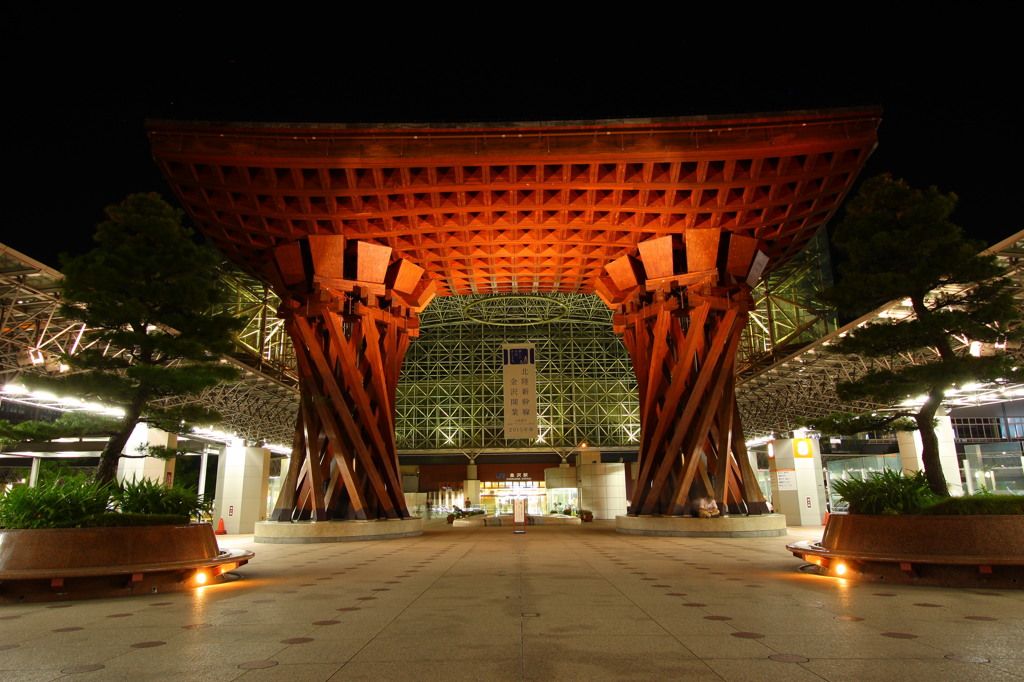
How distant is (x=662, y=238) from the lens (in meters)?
18.8

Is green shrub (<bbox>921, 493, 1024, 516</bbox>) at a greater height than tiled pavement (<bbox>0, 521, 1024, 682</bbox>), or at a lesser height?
greater

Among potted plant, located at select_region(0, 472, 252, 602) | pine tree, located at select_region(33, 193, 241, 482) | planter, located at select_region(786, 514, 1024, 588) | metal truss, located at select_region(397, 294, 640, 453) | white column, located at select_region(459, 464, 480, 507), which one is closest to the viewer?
planter, located at select_region(786, 514, 1024, 588)

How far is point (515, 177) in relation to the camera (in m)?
16.8

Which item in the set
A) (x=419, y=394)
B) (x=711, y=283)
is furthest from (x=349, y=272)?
(x=419, y=394)

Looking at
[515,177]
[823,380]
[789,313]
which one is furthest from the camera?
[789,313]

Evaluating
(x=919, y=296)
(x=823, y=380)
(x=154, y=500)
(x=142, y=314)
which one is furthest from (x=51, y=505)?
(x=823, y=380)

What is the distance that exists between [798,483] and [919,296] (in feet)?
54.8

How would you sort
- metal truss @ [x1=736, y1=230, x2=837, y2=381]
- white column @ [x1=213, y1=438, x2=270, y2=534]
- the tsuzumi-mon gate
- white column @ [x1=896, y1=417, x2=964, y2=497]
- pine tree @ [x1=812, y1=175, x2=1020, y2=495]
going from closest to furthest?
pine tree @ [x1=812, y1=175, x2=1020, y2=495] → the tsuzumi-mon gate → white column @ [x1=896, y1=417, x2=964, y2=497] → white column @ [x1=213, y1=438, x2=270, y2=534] → metal truss @ [x1=736, y1=230, x2=837, y2=381]

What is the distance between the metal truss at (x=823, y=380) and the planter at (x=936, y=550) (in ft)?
21.7

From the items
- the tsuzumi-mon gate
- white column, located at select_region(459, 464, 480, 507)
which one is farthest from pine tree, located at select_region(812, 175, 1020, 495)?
white column, located at select_region(459, 464, 480, 507)

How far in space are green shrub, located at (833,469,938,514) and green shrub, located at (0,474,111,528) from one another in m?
9.60

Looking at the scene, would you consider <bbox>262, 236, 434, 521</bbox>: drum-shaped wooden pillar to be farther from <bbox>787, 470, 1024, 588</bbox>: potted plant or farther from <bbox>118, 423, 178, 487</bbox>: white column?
<bbox>787, 470, 1024, 588</bbox>: potted plant

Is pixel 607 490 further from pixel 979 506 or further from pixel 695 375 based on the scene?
pixel 979 506

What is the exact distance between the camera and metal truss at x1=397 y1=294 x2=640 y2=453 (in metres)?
47.9
